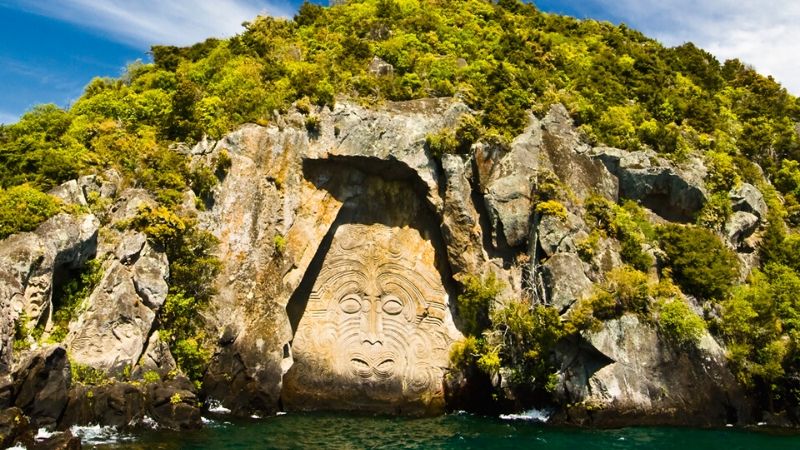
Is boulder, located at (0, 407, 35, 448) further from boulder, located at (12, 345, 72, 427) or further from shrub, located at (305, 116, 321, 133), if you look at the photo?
shrub, located at (305, 116, 321, 133)

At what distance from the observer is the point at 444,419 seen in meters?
27.4

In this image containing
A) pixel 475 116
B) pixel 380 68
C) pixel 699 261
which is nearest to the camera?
pixel 699 261

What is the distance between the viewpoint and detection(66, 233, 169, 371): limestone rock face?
73.1ft

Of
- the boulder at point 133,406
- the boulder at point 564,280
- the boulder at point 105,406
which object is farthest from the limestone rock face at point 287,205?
the boulder at point 105,406

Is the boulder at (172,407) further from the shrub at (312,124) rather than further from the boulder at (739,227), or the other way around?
the boulder at (739,227)

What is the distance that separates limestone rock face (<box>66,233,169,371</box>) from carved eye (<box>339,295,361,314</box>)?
352 inches

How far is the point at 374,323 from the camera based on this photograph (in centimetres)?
3048

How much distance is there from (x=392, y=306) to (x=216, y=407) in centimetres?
971

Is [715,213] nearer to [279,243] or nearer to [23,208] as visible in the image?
[279,243]

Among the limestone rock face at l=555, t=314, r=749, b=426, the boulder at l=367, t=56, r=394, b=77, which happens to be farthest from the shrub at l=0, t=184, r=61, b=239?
the limestone rock face at l=555, t=314, r=749, b=426

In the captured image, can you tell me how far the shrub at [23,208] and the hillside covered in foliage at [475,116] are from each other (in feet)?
0.21

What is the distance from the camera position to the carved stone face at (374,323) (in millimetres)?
29344

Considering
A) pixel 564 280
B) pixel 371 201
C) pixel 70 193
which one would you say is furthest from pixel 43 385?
pixel 564 280

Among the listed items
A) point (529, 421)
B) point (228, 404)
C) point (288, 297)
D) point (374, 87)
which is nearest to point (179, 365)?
point (228, 404)
